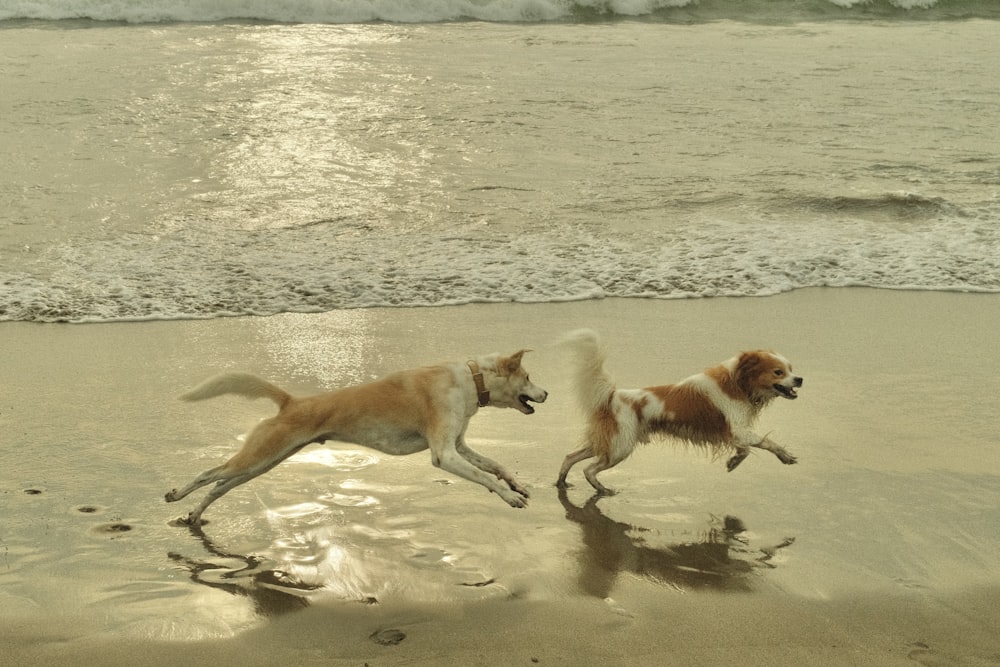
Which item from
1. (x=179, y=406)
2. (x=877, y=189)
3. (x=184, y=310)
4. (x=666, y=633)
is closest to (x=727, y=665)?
(x=666, y=633)

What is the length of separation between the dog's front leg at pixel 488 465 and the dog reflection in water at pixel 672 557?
1.12ft

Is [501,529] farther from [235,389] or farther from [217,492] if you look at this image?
[235,389]

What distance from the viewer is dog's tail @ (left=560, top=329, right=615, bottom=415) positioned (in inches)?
242

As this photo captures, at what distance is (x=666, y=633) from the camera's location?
4527mm

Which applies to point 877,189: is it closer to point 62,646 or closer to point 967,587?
point 967,587

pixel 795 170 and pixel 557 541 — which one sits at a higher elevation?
pixel 795 170

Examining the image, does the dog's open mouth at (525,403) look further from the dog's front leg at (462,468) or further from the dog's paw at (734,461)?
the dog's paw at (734,461)

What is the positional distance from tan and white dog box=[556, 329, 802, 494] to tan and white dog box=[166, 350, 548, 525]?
342mm

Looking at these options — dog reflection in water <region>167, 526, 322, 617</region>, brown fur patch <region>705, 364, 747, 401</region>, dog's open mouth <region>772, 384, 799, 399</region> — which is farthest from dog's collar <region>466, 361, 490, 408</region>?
dog's open mouth <region>772, 384, 799, 399</region>

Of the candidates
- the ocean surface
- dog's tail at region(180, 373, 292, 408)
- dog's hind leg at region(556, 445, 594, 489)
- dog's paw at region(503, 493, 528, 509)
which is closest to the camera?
dog's paw at region(503, 493, 528, 509)

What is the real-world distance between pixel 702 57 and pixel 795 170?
689 centimetres

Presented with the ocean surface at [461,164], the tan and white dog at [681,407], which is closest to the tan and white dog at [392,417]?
the tan and white dog at [681,407]

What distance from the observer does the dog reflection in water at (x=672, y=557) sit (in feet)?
16.4

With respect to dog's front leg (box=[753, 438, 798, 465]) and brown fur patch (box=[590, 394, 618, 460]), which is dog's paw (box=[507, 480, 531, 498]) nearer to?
brown fur patch (box=[590, 394, 618, 460])
